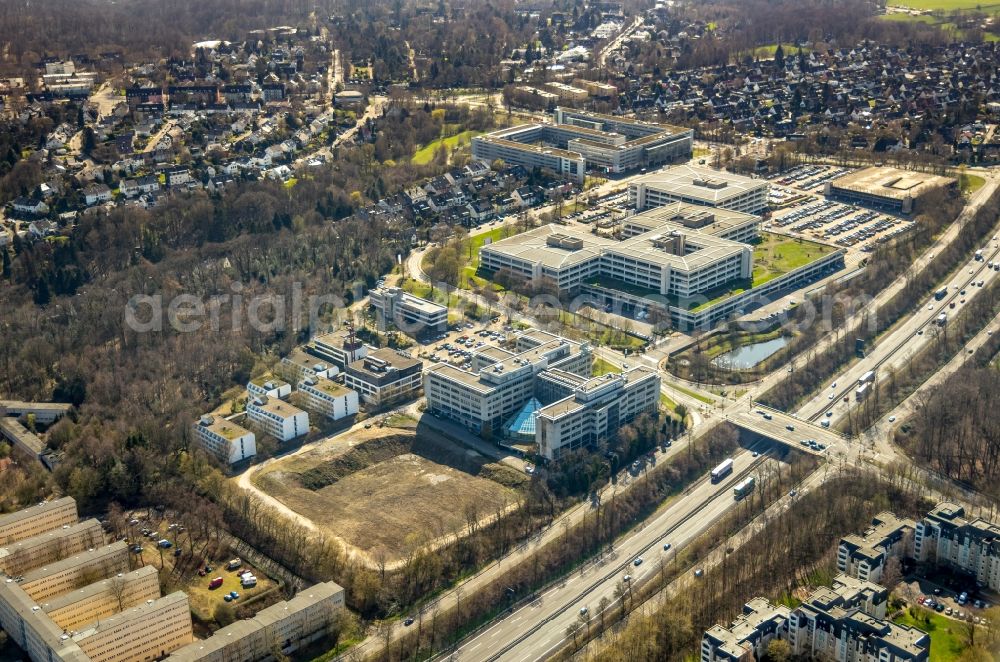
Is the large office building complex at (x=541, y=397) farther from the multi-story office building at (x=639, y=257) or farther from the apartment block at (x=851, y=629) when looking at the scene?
the apartment block at (x=851, y=629)

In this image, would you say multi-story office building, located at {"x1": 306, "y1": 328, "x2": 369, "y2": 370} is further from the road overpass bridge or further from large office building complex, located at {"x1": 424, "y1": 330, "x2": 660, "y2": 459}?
the road overpass bridge

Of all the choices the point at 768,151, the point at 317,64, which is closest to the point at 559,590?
the point at 768,151

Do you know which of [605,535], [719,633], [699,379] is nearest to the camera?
[719,633]

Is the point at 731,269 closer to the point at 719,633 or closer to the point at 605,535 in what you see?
the point at 605,535

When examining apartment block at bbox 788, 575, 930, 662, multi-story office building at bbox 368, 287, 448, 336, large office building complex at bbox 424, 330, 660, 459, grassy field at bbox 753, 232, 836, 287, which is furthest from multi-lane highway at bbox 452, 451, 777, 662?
grassy field at bbox 753, 232, 836, 287

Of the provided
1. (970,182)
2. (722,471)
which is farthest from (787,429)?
(970,182)

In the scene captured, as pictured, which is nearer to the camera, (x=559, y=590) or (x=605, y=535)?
(x=559, y=590)

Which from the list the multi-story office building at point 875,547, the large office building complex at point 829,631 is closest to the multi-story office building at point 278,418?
the large office building complex at point 829,631

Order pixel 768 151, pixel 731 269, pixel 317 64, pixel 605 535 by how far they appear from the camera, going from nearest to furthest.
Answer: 1. pixel 605 535
2. pixel 731 269
3. pixel 768 151
4. pixel 317 64
